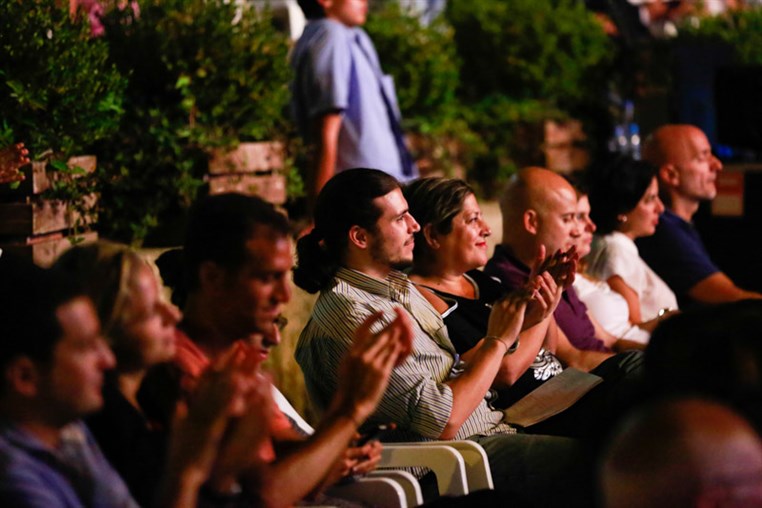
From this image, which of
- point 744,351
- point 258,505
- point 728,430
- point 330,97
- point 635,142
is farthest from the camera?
point 635,142

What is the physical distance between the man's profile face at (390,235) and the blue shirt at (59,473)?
5.24 feet

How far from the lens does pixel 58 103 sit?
4766 millimetres

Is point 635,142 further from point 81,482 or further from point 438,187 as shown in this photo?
point 81,482

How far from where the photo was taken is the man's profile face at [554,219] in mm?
4852

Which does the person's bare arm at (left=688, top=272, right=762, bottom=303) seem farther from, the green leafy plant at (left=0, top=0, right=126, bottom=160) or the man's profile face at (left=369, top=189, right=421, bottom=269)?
the green leafy plant at (left=0, top=0, right=126, bottom=160)

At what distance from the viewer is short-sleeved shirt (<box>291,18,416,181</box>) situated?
580cm

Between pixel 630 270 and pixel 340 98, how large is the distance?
5.12 ft

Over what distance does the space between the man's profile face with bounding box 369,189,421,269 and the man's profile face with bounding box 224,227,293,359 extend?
107cm

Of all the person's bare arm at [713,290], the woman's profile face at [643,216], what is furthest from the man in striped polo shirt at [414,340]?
the person's bare arm at [713,290]

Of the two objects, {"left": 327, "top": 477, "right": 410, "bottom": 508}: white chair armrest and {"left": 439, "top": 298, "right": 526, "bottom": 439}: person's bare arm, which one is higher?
{"left": 439, "top": 298, "right": 526, "bottom": 439}: person's bare arm

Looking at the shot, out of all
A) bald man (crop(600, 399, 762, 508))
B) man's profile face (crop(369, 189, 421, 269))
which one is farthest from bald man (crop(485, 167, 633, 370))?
bald man (crop(600, 399, 762, 508))

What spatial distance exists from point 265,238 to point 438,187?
166 centimetres

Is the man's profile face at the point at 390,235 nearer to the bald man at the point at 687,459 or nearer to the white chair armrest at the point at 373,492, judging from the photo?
the white chair armrest at the point at 373,492

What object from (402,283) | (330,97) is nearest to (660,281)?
(330,97)
